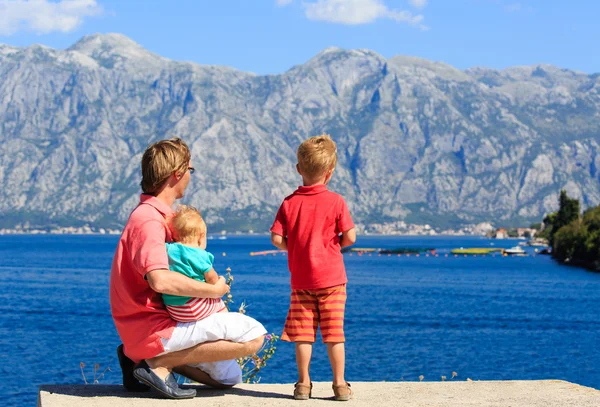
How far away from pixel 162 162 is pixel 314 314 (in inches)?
87.7

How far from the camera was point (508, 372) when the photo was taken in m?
38.6

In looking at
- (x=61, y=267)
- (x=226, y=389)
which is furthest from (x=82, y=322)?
(x=61, y=267)

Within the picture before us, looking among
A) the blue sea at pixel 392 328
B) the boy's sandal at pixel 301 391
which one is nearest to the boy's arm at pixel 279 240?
the boy's sandal at pixel 301 391

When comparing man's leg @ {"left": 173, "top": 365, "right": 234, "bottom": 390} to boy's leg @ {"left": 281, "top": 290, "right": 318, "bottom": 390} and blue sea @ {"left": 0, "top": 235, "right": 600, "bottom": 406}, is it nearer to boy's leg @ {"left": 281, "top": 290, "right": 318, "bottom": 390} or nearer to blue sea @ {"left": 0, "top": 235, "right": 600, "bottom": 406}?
boy's leg @ {"left": 281, "top": 290, "right": 318, "bottom": 390}

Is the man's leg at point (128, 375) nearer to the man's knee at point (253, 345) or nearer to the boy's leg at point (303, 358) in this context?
the man's knee at point (253, 345)

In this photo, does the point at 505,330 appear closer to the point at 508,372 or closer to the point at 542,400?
the point at 508,372

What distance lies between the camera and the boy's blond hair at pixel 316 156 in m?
8.97

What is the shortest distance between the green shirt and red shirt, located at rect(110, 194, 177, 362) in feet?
0.52

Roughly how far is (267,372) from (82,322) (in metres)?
26.7

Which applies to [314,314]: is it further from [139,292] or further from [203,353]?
[139,292]

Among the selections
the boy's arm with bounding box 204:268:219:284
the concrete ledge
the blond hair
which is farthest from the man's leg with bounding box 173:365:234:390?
the blond hair

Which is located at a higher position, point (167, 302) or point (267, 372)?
point (167, 302)

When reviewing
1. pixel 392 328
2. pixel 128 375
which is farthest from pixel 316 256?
pixel 392 328

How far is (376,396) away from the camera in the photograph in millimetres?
9078
